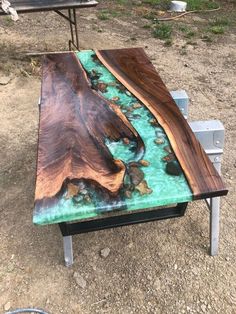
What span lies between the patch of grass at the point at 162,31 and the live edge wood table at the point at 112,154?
271 centimetres

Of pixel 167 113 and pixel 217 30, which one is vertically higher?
pixel 167 113

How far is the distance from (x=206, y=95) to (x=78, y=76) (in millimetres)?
1727

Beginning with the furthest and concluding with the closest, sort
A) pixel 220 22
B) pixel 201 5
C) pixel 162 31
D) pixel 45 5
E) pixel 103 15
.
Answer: pixel 201 5 → pixel 103 15 → pixel 220 22 → pixel 162 31 → pixel 45 5

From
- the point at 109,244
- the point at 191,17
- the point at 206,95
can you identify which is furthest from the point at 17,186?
the point at 191,17

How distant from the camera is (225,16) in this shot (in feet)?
18.4

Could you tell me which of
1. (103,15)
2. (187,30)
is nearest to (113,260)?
(187,30)

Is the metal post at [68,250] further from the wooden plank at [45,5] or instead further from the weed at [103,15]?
the weed at [103,15]

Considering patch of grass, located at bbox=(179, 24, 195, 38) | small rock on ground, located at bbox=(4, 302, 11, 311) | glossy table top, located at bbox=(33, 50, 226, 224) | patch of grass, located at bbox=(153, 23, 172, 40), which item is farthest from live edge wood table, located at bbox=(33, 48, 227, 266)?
patch of grass, located at bbox=(179, 24, 195, 38)

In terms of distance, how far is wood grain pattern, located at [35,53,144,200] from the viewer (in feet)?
4.76

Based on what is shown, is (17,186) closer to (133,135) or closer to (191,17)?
(133,135)

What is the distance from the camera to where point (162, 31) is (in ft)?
16.1

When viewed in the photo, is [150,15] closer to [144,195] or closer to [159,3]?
[159,3]

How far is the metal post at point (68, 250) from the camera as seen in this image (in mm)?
1831

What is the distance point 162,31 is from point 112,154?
3732 millimetres
